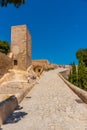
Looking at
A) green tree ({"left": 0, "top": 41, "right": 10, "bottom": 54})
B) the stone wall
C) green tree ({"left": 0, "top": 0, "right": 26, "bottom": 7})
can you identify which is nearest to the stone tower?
the stone wall

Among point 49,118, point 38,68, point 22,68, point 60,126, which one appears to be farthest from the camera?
point 38,68

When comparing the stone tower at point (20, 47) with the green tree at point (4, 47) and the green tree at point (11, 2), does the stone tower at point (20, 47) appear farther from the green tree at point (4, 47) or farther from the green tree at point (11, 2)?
the green tree at point (11, 2)

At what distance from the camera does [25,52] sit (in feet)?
120

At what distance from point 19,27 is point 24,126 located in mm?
32902

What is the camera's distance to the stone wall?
29.1 m

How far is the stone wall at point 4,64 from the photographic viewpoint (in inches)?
1145

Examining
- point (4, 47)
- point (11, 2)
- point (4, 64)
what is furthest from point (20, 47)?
point (11, 2)

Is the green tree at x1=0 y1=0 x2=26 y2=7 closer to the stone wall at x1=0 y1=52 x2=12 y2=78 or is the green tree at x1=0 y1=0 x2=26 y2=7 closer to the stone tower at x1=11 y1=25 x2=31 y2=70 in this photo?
the stone wall at x1=0 y1=52 x2=12 y2=78

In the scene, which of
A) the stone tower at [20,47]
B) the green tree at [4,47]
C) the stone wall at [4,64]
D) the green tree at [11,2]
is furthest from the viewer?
the green tree at [4,47]

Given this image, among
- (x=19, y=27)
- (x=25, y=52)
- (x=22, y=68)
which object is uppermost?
(x=19, y=27)

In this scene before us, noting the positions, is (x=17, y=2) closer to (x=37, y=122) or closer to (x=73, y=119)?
(x=37, y=122)

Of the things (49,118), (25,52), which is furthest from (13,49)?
(49,118)

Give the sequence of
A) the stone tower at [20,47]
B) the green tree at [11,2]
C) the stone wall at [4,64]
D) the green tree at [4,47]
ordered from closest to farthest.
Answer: the green tree at [11,2], the stone wall at [4,64], the stone tower at [20,47], the green tree at [4,47]

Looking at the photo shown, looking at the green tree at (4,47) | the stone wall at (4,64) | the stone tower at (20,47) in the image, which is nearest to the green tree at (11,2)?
the stone wall at (4,64)
